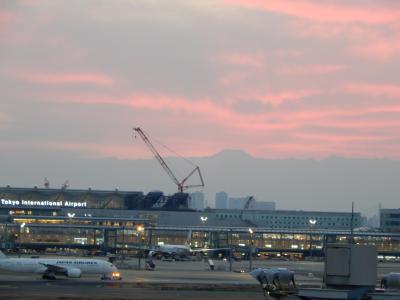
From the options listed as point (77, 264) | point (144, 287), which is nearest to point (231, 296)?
point (144, 287)

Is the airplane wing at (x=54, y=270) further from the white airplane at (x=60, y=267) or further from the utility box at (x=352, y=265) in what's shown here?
the utility box at (x=352, y=265)

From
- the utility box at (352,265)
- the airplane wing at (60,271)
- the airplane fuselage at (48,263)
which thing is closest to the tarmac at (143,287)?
the airplane wing at (60,271)

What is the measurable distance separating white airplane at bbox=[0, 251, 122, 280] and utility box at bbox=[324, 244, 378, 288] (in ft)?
184

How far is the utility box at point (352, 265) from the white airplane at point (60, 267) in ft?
184

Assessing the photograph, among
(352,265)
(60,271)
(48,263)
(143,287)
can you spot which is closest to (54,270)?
(60,271)

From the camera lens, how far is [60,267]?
294ft

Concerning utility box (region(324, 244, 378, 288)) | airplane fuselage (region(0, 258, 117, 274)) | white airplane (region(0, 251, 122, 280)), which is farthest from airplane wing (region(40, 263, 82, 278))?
utility box (region(324, 244, 378, 288))

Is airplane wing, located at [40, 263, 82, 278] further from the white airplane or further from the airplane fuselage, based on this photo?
the airplane fuselage

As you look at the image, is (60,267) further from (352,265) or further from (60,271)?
Answer: (352,265)

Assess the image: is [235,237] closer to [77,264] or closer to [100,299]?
[77,264]

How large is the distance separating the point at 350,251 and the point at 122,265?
84.0 meters

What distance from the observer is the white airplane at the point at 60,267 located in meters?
88.8

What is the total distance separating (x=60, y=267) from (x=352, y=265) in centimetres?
5986

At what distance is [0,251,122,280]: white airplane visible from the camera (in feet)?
291
